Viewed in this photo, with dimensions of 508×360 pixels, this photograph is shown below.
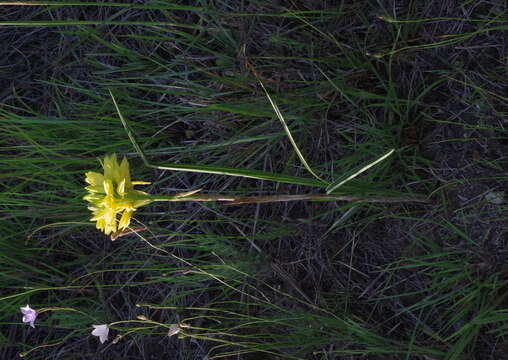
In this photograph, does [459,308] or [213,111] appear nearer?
[459,308]

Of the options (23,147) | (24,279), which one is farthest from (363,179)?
(24,279)

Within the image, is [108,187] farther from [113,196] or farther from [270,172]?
[270,172]

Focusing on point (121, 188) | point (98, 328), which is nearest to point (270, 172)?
point (121, 188)

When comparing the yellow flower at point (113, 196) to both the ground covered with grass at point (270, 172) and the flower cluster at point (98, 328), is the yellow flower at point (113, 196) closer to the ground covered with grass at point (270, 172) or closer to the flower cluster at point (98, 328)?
the ground covered with grass at point (270, 172)

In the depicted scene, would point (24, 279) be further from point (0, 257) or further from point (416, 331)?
point (416, 331)

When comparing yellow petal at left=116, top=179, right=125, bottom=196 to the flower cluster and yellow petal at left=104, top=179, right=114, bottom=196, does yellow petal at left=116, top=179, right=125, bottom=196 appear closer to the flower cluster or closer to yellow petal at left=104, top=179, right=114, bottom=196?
yellow petal at left=104, top=179, right=114, bottom=196
